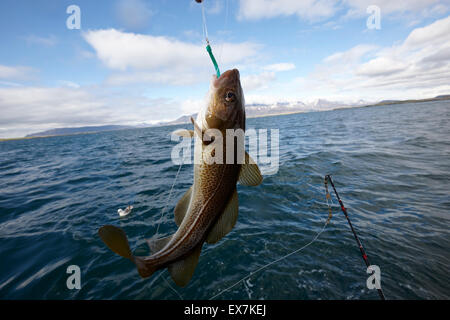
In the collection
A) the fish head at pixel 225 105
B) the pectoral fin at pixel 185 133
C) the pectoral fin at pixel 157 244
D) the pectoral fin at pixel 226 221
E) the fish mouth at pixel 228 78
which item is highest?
the fish mouth at pixel 228 78

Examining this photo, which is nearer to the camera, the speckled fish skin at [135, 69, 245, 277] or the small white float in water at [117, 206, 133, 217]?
the speckled fish skin at [135, 69, 245, 277]

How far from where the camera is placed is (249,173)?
8.77 ft

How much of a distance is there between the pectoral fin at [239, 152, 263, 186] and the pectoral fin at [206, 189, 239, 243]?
8.5 inches

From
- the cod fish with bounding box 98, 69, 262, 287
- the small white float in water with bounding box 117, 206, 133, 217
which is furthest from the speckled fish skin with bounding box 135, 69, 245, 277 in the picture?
the small white float in water with bounding box 117, 206, 133, 217

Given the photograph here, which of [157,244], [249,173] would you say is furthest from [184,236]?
[249,173]

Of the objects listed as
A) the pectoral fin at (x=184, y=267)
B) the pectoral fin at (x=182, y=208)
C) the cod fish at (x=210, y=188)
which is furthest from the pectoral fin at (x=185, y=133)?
the pectoral fin at (x=184, y=267)

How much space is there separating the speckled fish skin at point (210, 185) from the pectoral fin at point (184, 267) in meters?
0.07

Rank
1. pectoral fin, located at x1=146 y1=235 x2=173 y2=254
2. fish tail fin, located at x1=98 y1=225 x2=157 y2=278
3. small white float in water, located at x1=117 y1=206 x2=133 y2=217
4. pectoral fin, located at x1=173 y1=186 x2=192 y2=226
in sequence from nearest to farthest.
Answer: fish tail fin, located at x1=98 y1=225 x2=157 y2=278, pectoral fin, located at x1=146 y1=235 x2=173 y2=254, pectoral fin, located at x1=173 y1=186 x2=192 y2=226, small white float in water, located at x1=117 y1=206 x2=133 y2=217

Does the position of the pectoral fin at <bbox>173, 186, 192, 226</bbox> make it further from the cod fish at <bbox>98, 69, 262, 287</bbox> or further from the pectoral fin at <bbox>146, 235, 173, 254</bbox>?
the pectoral fin at <bbox>146, 235, 173, 254</bbox>

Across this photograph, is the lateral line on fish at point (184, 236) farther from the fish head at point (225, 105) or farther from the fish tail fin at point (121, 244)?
the fish head at point (225, 105)

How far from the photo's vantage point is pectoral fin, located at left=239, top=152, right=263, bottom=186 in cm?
262

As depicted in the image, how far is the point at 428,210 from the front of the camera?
6781mm

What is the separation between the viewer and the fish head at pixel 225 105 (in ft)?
8.61

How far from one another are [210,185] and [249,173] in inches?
22.2
